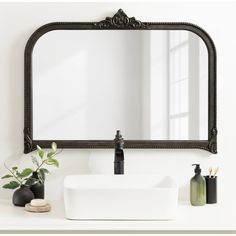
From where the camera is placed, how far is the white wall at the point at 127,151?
266 cm

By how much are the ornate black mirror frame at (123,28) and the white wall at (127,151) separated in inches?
1.5

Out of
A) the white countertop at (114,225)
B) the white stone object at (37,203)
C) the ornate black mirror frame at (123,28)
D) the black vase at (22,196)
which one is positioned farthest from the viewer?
the ornate black mirror frame at (123,28)

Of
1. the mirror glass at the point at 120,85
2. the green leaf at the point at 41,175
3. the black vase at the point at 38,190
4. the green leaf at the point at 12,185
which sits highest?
the mirror glass at the point at 120,85

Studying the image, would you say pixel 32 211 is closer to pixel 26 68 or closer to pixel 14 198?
pixel 14 198

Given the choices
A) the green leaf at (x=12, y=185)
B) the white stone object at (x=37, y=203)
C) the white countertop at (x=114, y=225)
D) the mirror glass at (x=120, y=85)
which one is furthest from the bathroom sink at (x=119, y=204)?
the mirror glass at (x=120, y=85)

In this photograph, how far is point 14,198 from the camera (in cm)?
246

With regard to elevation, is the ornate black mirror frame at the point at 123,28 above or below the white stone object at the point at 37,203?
above

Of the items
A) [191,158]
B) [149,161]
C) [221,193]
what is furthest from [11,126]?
[221,193]

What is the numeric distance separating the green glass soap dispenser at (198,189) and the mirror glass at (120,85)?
248 mm

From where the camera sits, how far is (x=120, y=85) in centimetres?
267

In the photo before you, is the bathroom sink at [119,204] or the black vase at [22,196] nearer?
the bathroom sink at [119,204]

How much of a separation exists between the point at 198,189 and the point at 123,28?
2.83ft

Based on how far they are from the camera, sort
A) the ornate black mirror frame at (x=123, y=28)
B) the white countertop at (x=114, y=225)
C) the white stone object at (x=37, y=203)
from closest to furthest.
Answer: the white countertop at (x=114, y=225) → the white stone object at (x=37, y=203) → the ornate black mirror frame at (x=123, y=28)

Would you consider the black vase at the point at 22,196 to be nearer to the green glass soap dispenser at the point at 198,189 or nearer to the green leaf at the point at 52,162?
the green leaf at the point at 52,162
